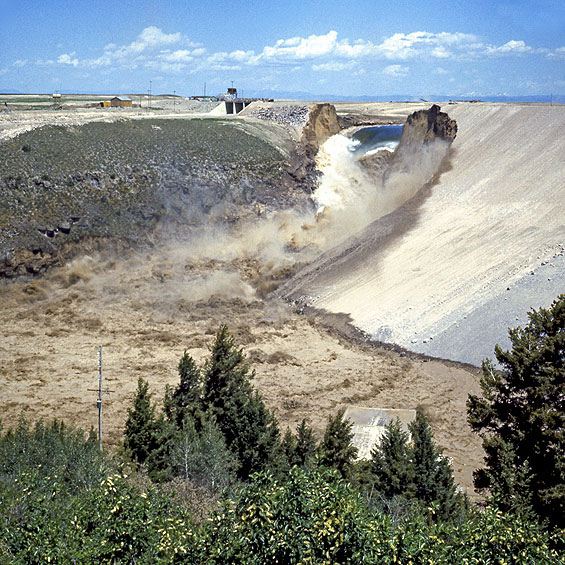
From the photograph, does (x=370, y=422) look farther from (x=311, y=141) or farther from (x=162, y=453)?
(x=311, y=141)

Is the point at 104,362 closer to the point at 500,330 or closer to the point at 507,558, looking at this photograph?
the point at 500,330

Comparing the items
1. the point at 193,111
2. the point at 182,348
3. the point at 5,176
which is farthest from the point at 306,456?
the point at 193,111

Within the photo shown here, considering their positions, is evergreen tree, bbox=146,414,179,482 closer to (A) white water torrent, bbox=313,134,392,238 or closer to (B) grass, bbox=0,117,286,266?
(B) grass, bbox=0,117,286,266

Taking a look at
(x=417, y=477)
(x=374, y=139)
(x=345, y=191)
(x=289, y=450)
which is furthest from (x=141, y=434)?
(x=374, y=139)

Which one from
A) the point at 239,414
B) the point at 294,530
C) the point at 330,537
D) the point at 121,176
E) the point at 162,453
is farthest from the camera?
the point at 121,176

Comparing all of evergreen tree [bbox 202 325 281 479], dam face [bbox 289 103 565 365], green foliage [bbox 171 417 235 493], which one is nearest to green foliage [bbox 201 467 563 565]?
green foliage [bbox 171 417 235 493]

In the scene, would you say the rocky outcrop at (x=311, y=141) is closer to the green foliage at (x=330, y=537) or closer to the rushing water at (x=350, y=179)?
the rushing water at (x=350, y=179)
